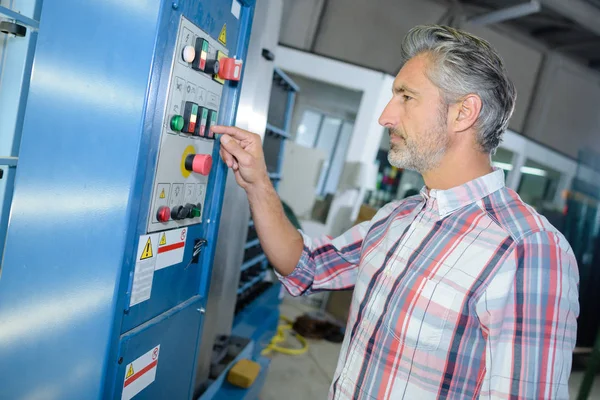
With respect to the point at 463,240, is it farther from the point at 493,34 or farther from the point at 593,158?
the point at 593,158

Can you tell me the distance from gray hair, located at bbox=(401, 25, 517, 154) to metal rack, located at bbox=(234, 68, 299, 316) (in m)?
1.35

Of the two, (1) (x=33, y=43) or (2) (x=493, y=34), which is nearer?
(1) (x=33, y=43)

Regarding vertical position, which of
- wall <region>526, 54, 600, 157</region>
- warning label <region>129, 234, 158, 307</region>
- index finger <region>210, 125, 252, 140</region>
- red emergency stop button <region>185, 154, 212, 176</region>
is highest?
wall <region>526, 54, 600, 157</region>

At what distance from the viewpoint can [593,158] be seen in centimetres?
478

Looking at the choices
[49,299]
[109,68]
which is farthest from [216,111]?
[49,299]

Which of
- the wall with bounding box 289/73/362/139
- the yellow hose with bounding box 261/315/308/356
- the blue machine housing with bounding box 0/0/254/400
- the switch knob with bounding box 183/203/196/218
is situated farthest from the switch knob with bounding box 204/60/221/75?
the wall with bounding box 289/73/362/139

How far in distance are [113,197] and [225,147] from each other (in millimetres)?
337

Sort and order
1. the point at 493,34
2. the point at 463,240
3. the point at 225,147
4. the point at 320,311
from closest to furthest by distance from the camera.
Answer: the point at 463,240 < the point at 225,147 < the point at 320,311 < the point at 493,34

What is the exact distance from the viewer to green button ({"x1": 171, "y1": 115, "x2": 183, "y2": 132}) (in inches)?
34.9

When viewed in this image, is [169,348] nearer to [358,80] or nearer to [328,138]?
[358,80]

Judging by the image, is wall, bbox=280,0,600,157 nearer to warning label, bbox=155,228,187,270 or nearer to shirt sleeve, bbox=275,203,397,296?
shirt sleeve, bbox=275,203,397,296

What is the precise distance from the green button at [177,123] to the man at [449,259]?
138 millimetres

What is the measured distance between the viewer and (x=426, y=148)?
3.29ft

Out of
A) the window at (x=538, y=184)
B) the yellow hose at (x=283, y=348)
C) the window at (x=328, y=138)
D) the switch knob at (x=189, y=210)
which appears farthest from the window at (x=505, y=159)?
the switch knob at (x=189, y=210)
